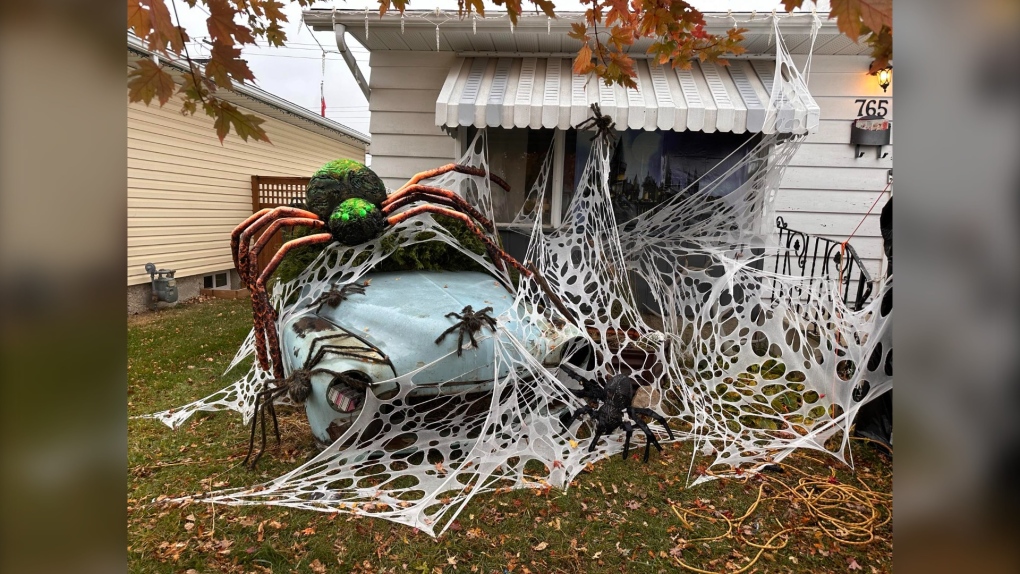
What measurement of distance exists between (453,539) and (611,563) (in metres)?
0.78

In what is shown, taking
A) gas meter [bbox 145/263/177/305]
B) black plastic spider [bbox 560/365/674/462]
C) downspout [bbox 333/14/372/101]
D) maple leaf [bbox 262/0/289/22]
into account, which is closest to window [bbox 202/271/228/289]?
gas meter [bbox 145/263/177/305]

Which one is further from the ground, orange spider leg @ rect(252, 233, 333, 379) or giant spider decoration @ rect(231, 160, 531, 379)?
giant spider decoration @ rect(231, 160, 531, 379)

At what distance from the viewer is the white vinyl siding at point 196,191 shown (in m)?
7.41

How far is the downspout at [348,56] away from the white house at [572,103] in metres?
0.02

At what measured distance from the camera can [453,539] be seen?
2.48 metres

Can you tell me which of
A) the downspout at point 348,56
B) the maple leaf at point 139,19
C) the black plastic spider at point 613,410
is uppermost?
the downspout at point 348,56

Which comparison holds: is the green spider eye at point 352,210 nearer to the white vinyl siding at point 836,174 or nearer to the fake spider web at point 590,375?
the fake spider web at point 590,375

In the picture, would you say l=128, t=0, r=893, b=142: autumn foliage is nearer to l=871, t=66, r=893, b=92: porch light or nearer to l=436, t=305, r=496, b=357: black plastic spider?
l=871, t=66, r=893, b=92: porch light

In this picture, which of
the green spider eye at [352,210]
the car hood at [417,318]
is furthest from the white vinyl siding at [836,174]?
the green spider eye at [352,210]

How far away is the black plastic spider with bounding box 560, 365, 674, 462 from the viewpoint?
328 centimetres

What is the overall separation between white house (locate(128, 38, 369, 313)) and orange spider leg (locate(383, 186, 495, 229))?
3.69 metres

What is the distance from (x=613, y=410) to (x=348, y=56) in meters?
5.03
